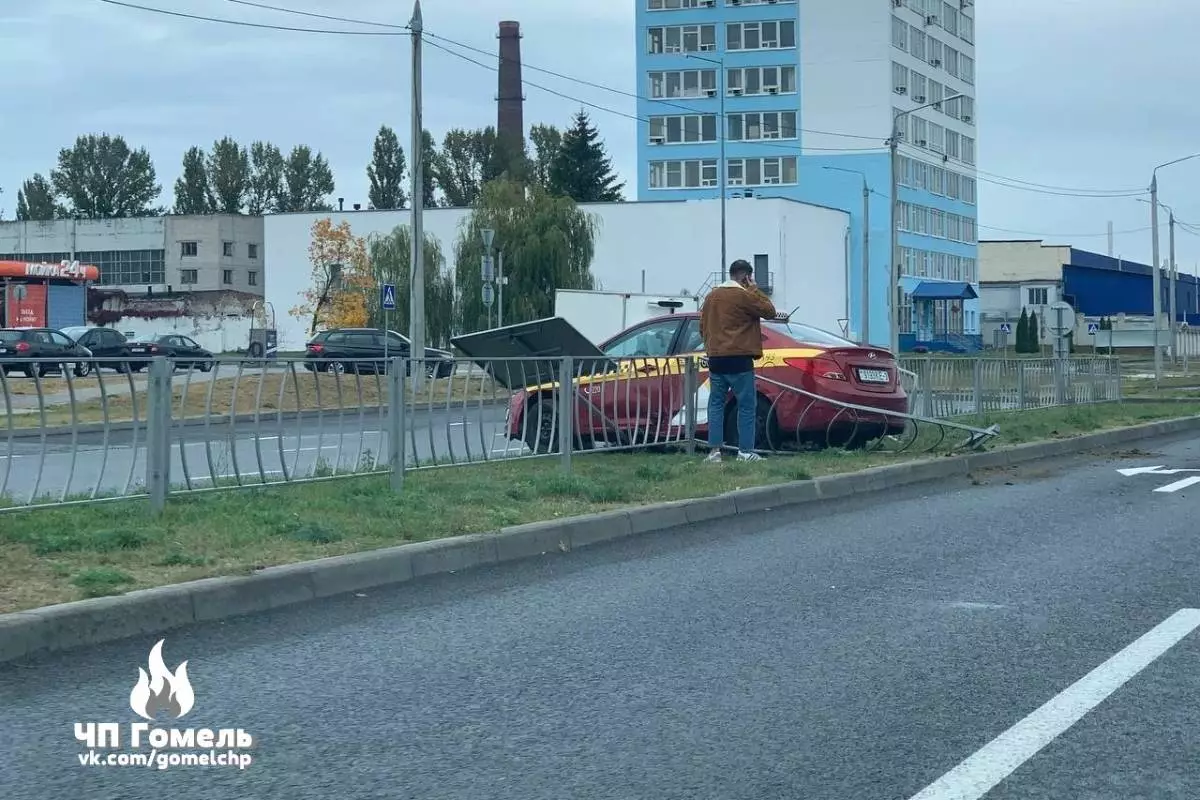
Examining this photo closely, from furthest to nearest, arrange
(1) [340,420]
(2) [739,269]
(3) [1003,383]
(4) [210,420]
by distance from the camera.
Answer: (3) [1003,383] → (2) [739,269] → (1) [340,420] → (4) [210,420]

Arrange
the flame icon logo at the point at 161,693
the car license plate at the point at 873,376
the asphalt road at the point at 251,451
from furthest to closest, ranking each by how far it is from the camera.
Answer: the car license plate at the point at 873,376, the asphalt road at the point at 251,451, the flame icon logo at the point at 161,693

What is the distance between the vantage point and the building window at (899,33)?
8884 cm

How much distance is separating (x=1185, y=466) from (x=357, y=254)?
6276 centimetres

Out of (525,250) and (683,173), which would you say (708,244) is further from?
(683,173)

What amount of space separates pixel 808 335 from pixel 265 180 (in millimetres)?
118187

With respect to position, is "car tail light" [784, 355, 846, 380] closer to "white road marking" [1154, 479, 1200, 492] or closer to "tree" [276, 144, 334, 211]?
"white road marking" [1154, 479, 1200, 492]

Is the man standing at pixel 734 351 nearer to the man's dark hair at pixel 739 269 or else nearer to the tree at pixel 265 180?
the man's dark hair at pixel 739 269

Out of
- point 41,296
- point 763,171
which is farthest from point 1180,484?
point 763,171

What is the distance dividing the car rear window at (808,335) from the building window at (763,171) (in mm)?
75902

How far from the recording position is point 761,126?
90.6 metres

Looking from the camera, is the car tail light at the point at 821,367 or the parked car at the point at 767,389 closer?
the parked car at the point at 767,389

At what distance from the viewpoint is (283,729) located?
5.18m

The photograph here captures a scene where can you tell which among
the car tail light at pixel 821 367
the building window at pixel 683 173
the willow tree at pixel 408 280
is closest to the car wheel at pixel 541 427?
the car tail light at pixel 821 367

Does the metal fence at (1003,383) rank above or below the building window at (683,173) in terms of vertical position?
below
